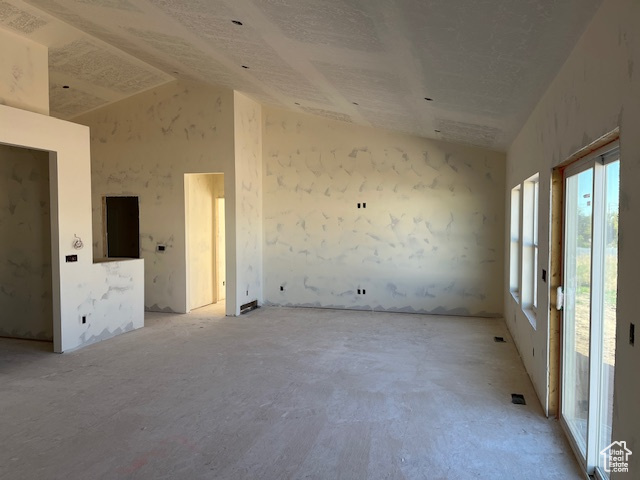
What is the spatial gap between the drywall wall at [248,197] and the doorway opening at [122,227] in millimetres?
1985

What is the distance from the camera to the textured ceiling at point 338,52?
8.42ft

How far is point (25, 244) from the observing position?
5.88m

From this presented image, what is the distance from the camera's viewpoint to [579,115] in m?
2.54

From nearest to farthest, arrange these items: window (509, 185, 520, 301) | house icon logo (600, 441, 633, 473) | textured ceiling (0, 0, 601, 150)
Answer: house icon logo (600, 441, 633, 473) < textured ceiling (0, 0, 601, 150) < window (509, 185, 520, 301)

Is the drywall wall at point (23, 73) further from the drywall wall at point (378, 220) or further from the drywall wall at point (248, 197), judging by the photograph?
the drywall wall at point (378, 220)

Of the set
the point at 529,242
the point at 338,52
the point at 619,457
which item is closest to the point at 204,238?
the point at 338,52

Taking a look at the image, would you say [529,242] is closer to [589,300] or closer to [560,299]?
[560,299]

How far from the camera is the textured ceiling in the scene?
8.42ft

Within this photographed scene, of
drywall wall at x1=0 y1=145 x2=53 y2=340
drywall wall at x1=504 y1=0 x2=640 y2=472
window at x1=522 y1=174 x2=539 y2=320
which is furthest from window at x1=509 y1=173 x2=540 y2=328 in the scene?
drywall wall at x1=0 y1=145 x2=53 y2=340

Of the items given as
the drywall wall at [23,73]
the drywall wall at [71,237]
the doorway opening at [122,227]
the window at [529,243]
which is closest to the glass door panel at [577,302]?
the window at [529,243]

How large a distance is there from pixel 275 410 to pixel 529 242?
11.0ft

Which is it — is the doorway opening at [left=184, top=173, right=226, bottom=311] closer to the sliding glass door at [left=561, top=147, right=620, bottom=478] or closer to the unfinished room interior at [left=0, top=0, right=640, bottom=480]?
the unfinished room interior at [left=0, top=0, right=640, bottom=480]

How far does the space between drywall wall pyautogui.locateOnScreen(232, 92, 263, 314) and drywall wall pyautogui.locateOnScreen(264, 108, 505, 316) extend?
7.0 inches

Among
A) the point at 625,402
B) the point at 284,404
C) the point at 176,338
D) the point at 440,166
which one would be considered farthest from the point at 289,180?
the point at 625,402
